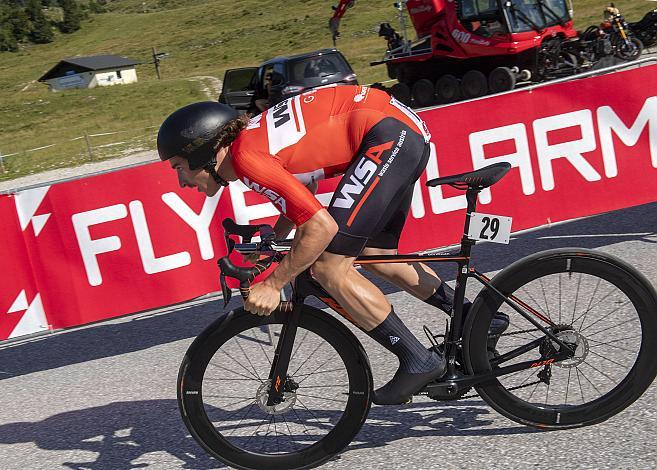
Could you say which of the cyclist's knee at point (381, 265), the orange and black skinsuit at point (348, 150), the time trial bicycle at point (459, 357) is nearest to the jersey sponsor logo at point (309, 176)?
the orange and black skinsuit at point (348, 150)

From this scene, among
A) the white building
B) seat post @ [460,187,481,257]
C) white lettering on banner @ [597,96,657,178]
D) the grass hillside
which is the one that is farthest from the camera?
the white building

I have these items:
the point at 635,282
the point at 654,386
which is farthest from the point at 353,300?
the point at 654,386

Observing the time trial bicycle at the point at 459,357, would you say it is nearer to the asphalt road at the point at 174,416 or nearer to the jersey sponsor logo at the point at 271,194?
the asphalt road at the point at 174,416

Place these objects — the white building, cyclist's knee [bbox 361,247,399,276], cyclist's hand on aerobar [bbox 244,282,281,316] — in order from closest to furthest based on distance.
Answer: cyclist's hand on aerobar [bbox 244,282,281,316]
cyclist's knee [bbox 361,247,399,276]
the white building

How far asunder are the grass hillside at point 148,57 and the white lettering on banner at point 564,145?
22.7 meters

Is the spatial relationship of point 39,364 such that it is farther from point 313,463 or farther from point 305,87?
point 305,87

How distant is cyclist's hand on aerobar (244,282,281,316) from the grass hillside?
81.6 feet

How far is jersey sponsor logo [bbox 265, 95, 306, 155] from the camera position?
334 centimetres

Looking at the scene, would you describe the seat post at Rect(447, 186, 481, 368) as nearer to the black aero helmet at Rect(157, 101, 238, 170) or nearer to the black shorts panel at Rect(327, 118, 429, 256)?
the black shorts panel at Rect(327, 118, 429, 256)

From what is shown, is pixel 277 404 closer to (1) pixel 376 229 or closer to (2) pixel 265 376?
(2) pixel 265 376

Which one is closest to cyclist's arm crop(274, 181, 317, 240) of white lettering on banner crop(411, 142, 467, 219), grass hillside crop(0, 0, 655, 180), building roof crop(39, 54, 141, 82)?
white lettering on banner crop(411, 142, 467, 219)

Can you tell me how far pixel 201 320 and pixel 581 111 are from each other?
350 cm

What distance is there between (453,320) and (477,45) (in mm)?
19707

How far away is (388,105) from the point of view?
3539mm
